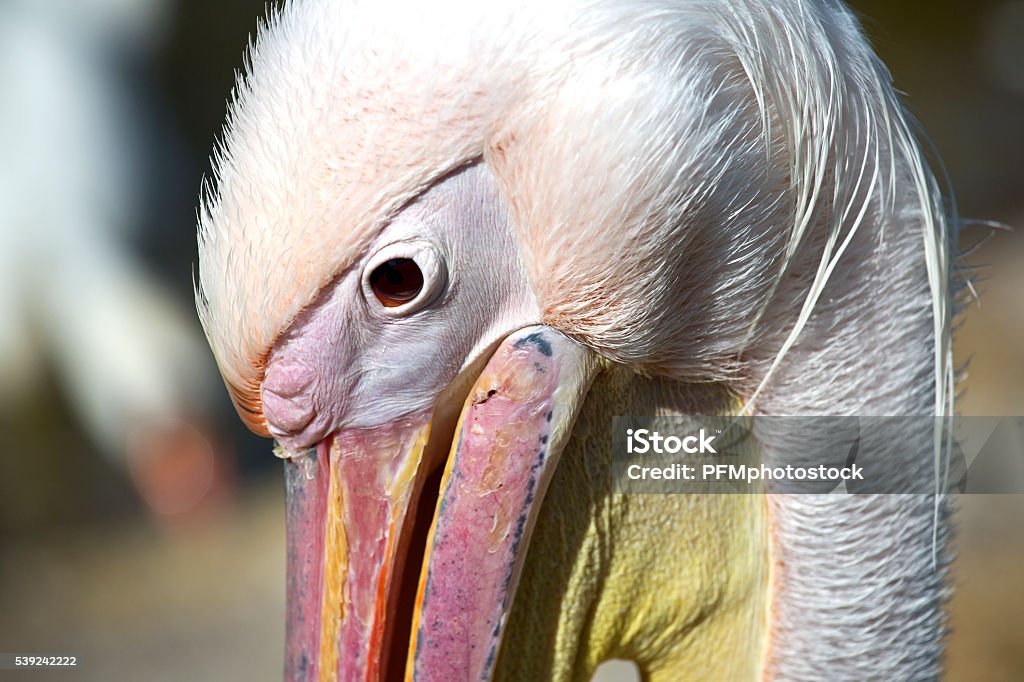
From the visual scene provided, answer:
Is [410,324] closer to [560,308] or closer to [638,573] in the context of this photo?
[560,308]

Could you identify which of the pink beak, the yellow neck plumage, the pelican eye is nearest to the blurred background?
the yellow neck plumage

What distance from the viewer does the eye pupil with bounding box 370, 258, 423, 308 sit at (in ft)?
2.58

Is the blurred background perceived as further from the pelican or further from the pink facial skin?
the pink facial skin

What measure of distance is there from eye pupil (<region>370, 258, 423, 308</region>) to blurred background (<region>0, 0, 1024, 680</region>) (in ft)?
9.10

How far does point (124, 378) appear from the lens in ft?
12.4

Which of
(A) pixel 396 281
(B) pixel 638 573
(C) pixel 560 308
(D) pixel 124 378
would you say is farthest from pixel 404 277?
(D) pixel 124 378

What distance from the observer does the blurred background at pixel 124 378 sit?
11.3 feet

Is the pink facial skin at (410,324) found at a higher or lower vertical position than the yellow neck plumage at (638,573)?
higher

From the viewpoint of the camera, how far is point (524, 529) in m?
0.85

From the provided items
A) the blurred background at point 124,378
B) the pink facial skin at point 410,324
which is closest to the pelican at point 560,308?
the pink facial skin at point 410,324

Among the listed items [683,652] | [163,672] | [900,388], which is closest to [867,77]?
[900,388]

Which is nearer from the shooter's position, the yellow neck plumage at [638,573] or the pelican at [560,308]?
the pelican at [560,308]

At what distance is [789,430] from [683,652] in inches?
12.0

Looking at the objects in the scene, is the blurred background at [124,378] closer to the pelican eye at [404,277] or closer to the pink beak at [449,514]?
the pink beak at [449,514]
